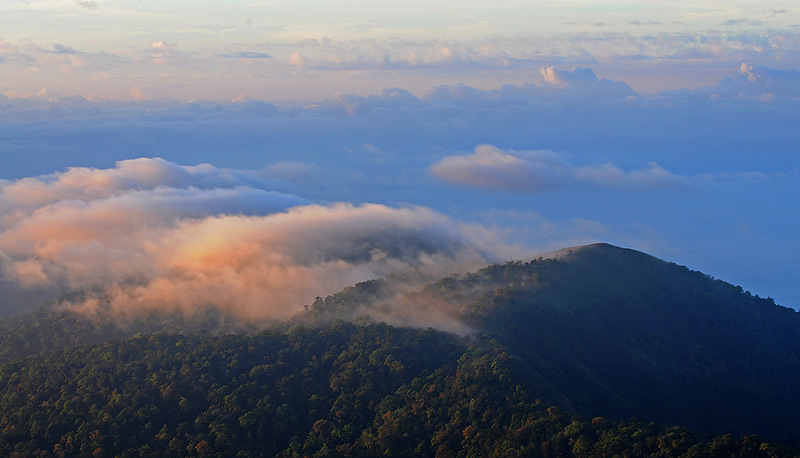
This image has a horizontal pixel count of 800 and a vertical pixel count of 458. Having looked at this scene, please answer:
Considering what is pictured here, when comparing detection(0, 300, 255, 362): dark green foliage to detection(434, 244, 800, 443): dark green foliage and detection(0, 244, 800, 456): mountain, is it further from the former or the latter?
detection(434, 244, 800, 443): dark green foliage

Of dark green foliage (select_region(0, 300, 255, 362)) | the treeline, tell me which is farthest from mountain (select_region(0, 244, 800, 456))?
dark green foliage (select_region(0, 300, 255, 362))

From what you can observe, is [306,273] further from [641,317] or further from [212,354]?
[641,317]

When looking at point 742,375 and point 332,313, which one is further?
point 332,313

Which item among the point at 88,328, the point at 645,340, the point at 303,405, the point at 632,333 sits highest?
the point at 632,333

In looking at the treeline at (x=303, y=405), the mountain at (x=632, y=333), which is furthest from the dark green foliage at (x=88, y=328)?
the treeline at (x=303, y=405)

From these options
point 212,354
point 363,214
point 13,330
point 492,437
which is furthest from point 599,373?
point 363,214

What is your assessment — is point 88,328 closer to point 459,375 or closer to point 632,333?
point 459,375

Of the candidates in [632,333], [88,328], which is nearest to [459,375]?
[632,333]
